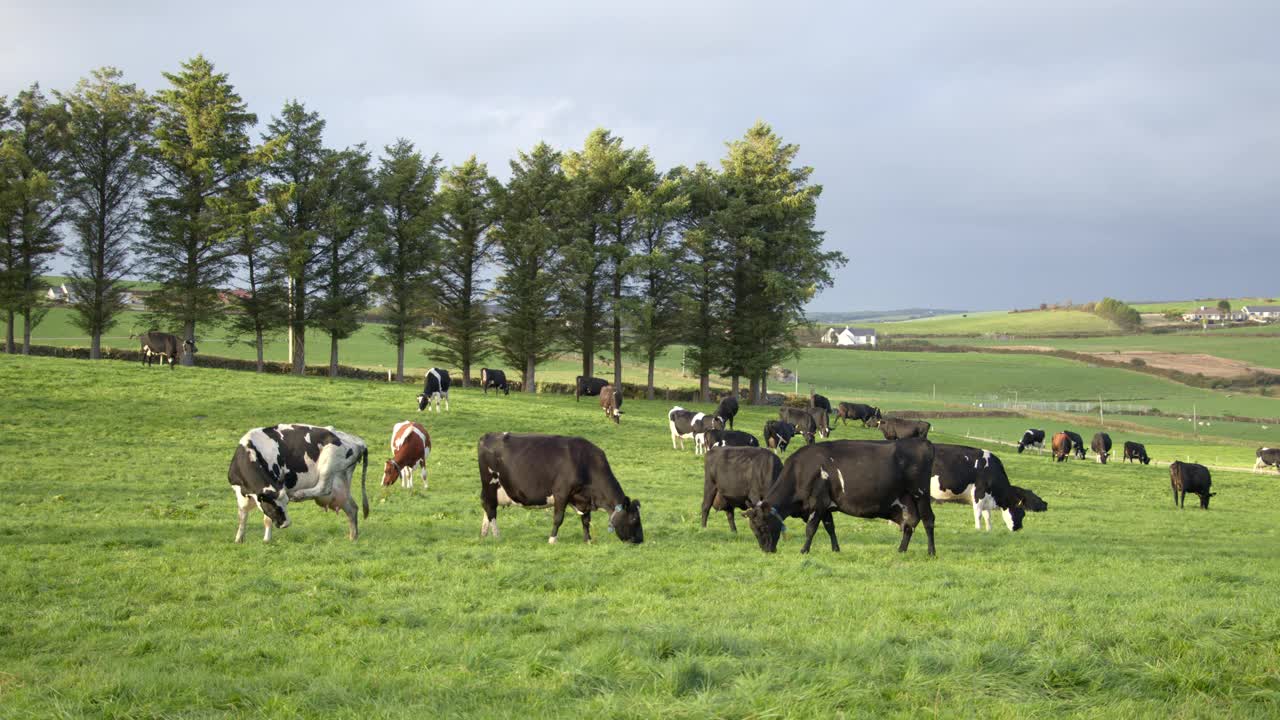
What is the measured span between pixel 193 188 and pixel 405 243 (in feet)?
36.0

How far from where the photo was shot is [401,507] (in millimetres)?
17094

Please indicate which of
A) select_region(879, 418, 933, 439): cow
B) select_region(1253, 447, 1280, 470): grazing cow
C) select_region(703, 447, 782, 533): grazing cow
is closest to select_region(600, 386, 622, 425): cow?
select_region(879, 418, 933, 439): cow

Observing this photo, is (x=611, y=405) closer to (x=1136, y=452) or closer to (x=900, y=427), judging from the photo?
(x=900, y=427)

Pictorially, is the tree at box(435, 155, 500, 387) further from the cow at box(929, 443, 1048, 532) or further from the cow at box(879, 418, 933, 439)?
the cow at box(929, 443, 1048, 532)

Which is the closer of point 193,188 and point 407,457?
point 407,457

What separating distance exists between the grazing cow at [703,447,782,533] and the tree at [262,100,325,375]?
34.9m

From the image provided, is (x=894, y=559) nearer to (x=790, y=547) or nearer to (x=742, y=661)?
(x=790, y=547)

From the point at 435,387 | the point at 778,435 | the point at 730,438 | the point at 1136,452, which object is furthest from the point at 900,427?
the point at 435,387

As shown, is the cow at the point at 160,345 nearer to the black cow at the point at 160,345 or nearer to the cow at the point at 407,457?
the black cow at the point at 160,345

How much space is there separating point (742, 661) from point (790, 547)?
7268 mm

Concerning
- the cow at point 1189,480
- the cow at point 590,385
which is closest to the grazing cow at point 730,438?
the cow at point 1189,480

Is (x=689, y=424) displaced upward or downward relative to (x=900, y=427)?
upward

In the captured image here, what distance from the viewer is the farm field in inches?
257

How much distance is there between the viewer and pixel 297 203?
47.1 metres
